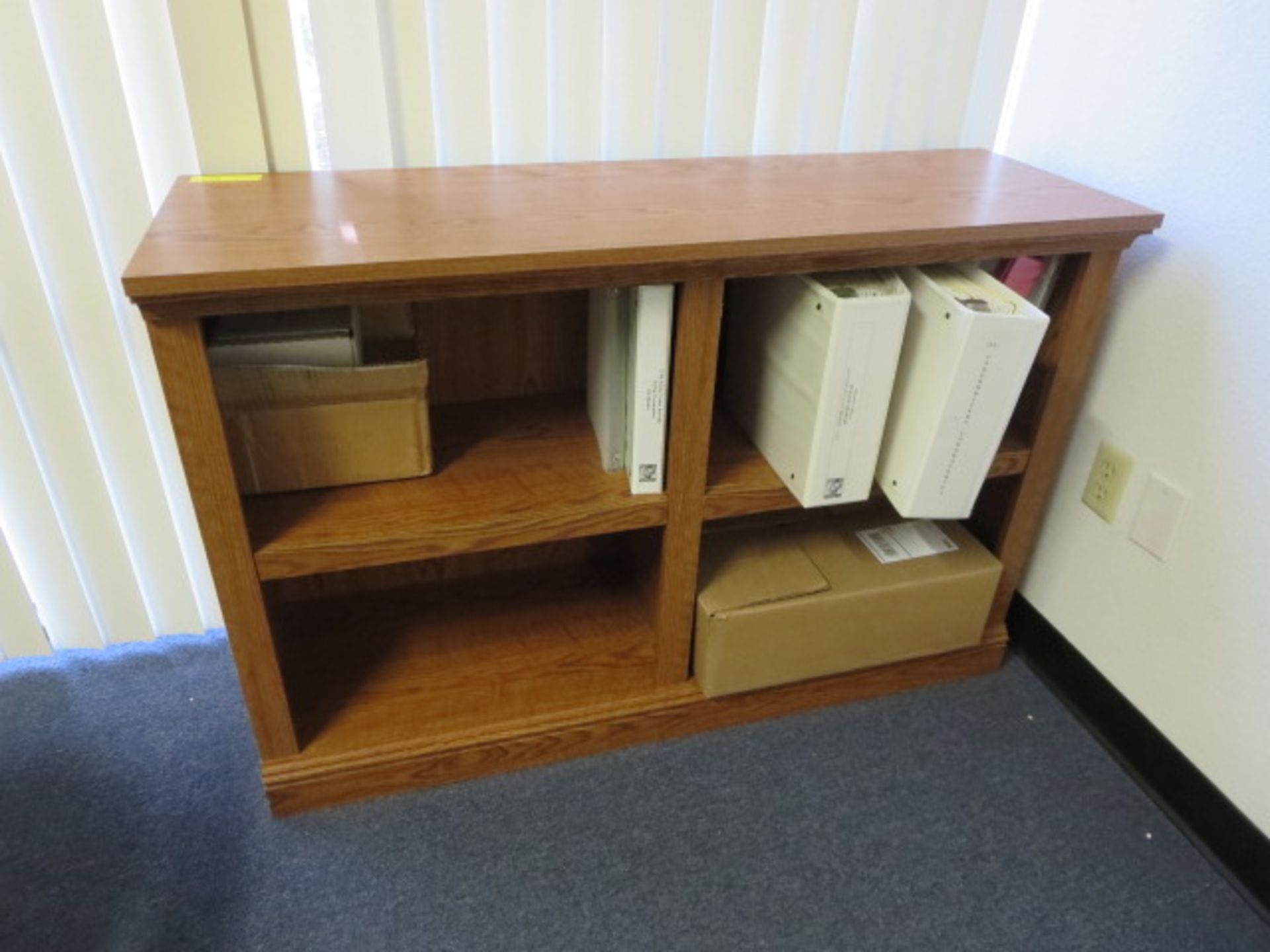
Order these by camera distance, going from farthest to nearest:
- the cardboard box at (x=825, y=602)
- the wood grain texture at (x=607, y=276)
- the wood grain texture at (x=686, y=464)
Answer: the cardboard box at (x=825, y=602) → the wood grain texture at (x=686, y=464) → the wood grain texture at (x=607, y=276)

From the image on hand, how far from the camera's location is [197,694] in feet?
4.71

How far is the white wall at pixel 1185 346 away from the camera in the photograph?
110 cm

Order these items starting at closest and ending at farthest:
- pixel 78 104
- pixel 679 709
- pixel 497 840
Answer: pixel 78 104 < pixel 497 840 < pixel 679 709

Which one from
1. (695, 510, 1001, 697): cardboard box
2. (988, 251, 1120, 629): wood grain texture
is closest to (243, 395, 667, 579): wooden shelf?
(695, 510, 1001, 697): cardboard box

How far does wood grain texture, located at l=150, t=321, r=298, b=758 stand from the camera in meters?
0.92

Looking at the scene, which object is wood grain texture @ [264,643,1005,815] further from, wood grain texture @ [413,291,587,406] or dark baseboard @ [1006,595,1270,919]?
wood grain texture @ [413,291,587,406]

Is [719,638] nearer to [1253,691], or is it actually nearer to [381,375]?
[381,375]

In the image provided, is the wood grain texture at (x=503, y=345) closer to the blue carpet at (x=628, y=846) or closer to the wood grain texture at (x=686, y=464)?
the wood grain texture at (x=686, y=464)

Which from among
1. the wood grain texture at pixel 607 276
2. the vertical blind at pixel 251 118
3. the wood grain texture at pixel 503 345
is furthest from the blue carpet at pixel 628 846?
the wood grain texture at pixel 607 276

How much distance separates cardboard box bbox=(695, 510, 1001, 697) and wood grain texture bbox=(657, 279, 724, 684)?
0.12 feet

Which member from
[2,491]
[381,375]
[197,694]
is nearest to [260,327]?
[381,375]

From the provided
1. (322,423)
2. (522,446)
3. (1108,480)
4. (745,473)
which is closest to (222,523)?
(322,423)

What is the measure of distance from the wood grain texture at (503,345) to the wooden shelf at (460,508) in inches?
3.6

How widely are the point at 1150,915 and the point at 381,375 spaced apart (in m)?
1.16
